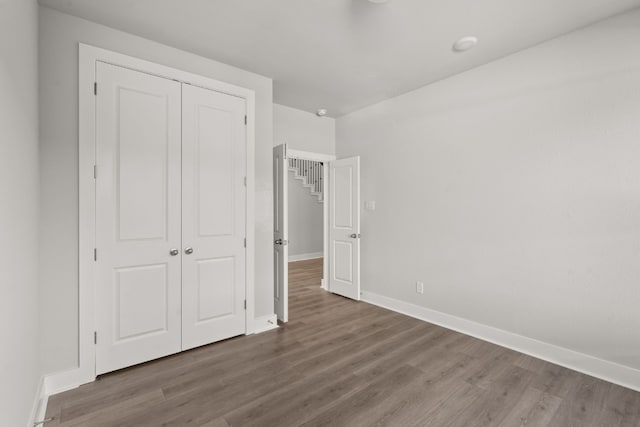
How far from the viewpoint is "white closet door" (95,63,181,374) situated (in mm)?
2318

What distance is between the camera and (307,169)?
8.15m

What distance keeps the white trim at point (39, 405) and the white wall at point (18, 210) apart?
8 cm

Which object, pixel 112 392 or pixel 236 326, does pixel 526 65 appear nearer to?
pixel 236 326

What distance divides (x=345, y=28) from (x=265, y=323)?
10.0ft

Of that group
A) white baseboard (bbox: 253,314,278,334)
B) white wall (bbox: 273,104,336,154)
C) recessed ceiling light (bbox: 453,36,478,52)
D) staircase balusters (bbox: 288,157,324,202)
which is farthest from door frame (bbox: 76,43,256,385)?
staircase balusters (bbox: 288,157,324,202)

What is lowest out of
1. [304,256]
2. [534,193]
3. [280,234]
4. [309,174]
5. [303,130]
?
[304,256]

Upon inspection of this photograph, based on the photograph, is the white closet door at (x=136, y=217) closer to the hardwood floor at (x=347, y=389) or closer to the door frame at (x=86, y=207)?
the door frame at (x=86, y=207)

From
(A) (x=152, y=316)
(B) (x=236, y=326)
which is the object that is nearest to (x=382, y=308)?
(B) (x=236, y=326)

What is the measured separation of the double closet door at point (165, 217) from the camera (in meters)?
2.34

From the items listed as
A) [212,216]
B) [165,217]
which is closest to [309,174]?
[212,216]

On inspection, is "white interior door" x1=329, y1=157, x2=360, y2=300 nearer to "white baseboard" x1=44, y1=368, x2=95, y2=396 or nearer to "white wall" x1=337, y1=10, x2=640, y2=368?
"white wall" x1=337, y1=10, x2=640, y2=368

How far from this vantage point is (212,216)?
287 centimetres

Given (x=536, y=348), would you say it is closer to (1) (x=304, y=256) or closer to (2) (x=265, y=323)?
(2) (x=265, y=323)

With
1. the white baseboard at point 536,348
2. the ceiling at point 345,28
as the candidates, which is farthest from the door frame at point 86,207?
the white baseboard at point 536,348
